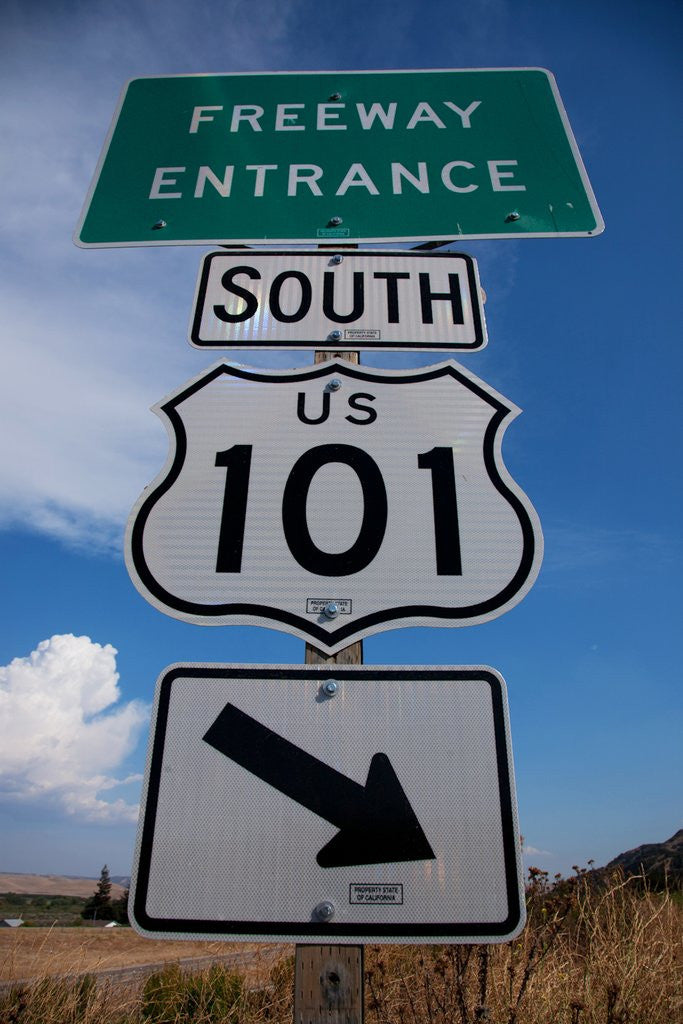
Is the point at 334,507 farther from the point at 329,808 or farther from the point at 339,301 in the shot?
the point at 339,301

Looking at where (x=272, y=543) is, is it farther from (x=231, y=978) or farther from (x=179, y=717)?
(x=231, y=978)

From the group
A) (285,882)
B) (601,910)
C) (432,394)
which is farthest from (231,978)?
(432,394)

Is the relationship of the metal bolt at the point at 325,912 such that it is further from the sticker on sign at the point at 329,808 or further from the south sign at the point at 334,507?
the south sign at the point at 334,507

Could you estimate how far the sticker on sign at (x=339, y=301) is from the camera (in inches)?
66.0

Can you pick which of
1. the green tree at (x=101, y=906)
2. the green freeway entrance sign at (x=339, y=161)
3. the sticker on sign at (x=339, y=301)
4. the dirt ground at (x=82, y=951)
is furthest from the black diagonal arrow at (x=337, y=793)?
the green tree at (x=101, y=906)

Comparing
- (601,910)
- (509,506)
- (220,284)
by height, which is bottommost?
(601,910)

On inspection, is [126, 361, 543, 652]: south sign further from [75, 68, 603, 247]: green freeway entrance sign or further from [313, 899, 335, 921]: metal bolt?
[75, 68, 603, 247]: green freeway entrance sign

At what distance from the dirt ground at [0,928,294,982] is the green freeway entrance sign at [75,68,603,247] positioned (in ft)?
6.55

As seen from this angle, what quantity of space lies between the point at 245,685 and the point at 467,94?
237 cm

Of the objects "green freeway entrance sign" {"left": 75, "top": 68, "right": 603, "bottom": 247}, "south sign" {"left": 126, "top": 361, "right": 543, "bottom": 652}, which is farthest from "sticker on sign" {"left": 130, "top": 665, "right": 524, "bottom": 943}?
"green freeway entrance sign" {"left": 75, "top": 68, "right": 603, "bottom": 247}

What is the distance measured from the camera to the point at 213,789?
108cm

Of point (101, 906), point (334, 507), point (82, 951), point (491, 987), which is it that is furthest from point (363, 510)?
point (101, 906)

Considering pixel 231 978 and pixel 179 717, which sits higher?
pixel 179 717

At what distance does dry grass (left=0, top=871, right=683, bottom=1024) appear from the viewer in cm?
351
